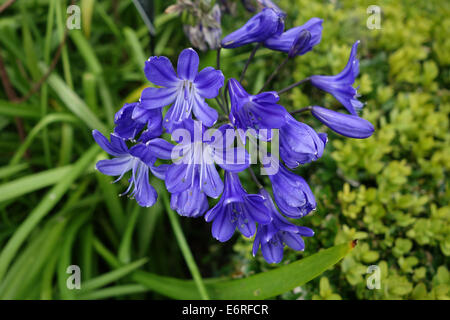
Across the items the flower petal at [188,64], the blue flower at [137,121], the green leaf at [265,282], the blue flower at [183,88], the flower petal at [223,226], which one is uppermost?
the flower petal at [188,64]

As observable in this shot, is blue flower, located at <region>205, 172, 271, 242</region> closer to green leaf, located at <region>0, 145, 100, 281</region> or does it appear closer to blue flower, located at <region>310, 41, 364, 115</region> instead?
blue flower, located at <region>310, 41, 364, 115</region>

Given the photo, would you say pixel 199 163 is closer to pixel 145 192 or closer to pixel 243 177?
pixel 145 192

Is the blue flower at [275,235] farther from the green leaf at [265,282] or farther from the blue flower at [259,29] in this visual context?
the blue flower at [259,29]

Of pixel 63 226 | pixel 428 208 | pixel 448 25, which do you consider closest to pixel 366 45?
pixel 448 25

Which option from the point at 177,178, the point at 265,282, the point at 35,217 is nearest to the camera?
the point at 177,178

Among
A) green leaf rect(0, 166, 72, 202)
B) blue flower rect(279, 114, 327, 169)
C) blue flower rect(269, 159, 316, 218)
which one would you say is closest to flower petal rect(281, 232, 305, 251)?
blue flower rect(269, 159, 316, 218)

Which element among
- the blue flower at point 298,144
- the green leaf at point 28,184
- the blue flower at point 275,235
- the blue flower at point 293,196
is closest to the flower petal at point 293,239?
the blue flower at point 275,235

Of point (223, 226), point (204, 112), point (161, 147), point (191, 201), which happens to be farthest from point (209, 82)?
point (223, 226)
